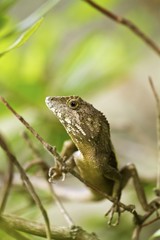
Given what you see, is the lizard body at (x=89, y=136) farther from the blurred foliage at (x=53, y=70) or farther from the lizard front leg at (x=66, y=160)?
the blurred foliage at (x=53, y=70)

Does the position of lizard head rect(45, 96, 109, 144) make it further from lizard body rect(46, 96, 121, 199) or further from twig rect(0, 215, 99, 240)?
twig rect(0, 215, 99, 240)

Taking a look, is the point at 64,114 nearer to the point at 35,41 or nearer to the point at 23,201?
the point at 23,201

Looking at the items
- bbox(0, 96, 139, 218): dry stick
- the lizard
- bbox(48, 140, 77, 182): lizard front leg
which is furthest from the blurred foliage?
bbox(0, 96, 139, 218): dry stick

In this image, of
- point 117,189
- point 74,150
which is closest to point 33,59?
point 74,150

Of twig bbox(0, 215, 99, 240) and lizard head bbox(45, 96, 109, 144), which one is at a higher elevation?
lizard head bbox(45, 96, 109, 144)

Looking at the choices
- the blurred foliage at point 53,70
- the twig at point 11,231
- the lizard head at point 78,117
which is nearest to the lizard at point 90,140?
the lizard head at point 78,117

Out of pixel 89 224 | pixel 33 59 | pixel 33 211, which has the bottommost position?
pixel 89 224

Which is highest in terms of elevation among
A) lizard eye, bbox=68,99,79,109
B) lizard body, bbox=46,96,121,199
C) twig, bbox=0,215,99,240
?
lizard eye, bbox=68,99,79,109

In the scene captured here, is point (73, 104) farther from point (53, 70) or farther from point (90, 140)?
point (53, 70)
